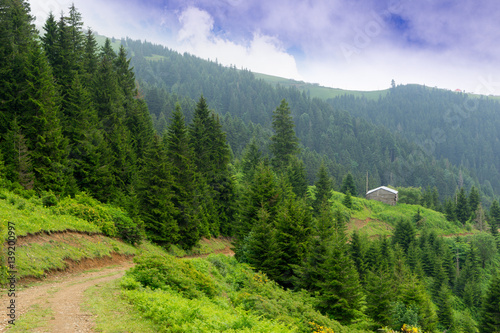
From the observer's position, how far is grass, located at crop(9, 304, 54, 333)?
809cm

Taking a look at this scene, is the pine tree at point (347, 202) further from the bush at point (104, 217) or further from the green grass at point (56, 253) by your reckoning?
the green grass at point (56, 253)

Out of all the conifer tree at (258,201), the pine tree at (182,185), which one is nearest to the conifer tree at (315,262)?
the conifer tree at (258,201)

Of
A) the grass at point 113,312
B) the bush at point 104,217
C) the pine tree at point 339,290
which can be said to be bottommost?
the pine tree at point 339,290

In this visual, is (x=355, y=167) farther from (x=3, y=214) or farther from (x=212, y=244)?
(x=3, y=214)

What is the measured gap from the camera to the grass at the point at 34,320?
809 centimetres

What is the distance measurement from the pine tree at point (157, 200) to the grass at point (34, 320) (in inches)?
801

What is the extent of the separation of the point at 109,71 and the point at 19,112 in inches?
623

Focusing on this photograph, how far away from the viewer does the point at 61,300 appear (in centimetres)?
1103

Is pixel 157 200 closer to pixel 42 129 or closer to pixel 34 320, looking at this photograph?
pixel 42 129

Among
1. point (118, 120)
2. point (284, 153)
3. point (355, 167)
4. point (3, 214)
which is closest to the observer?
point (3, 214)

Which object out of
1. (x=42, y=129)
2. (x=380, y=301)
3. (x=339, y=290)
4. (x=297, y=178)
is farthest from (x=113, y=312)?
(x=297, y=178)

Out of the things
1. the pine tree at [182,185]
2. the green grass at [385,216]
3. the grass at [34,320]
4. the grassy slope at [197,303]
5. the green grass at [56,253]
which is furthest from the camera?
the green grass at [385,216]

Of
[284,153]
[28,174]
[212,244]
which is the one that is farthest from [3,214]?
[284,153]

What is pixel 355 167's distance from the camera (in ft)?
643
